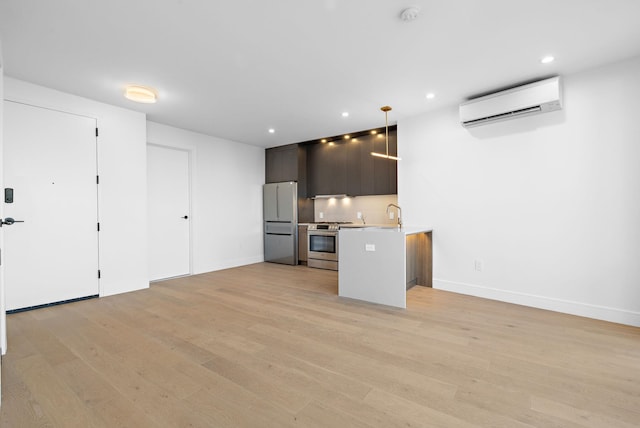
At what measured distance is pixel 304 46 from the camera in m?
2.49

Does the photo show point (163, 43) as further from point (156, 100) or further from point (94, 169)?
point (94, 169)

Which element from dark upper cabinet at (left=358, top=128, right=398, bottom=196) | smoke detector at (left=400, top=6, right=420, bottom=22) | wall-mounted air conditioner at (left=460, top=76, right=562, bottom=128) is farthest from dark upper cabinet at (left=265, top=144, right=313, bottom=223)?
smoke detector at (left=400, top=6, right=420, bottom=22)

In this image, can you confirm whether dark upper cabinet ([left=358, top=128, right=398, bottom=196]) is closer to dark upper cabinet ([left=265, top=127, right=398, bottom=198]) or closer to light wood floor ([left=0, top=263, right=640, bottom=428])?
dark upper cabinet ([left=265, top=127, right=398, bottom=198])

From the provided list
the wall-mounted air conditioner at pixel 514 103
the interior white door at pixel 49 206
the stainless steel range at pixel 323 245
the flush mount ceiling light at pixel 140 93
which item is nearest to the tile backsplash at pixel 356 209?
the stainless steel range at pixel 323 245

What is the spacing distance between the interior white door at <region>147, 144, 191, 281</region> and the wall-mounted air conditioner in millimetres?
4556

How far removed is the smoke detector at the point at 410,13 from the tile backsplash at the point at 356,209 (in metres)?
3.41

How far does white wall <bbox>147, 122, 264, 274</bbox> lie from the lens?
16.8 ft

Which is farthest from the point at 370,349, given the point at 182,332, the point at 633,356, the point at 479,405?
the point at 633,356

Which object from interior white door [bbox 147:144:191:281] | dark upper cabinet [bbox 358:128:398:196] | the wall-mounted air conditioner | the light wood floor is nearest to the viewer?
the light wood floor

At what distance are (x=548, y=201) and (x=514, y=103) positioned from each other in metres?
1.17

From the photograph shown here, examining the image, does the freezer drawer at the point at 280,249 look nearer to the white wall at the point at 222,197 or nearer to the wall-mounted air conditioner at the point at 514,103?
the white wall at the point at 222,197

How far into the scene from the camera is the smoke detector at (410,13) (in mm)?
2006

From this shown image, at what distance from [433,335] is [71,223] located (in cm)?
431

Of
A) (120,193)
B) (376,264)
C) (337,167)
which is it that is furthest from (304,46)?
(337,167)
